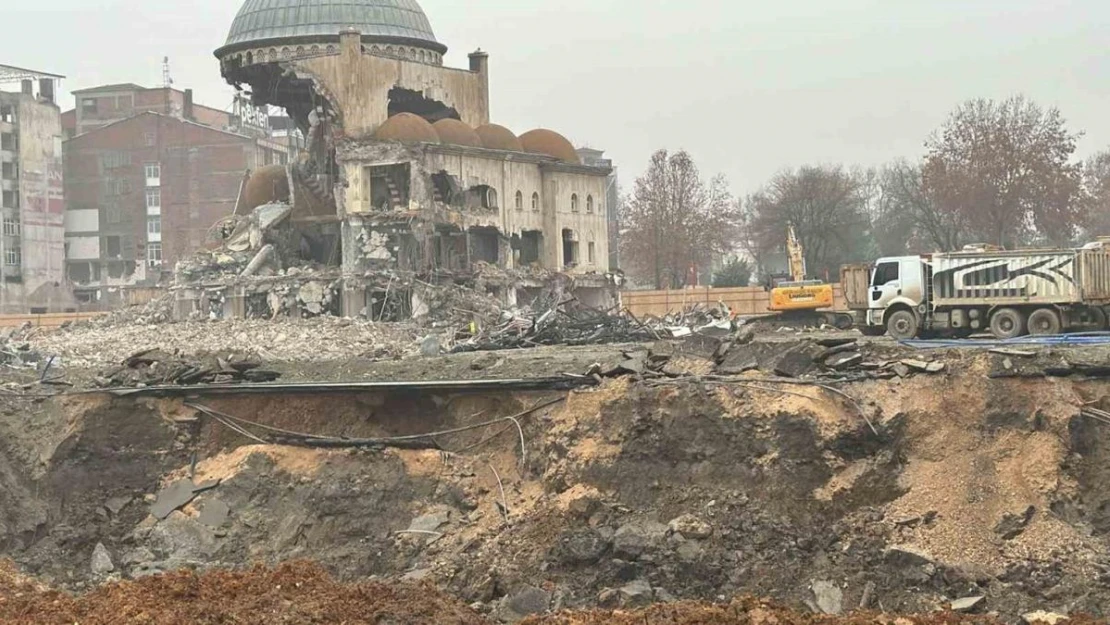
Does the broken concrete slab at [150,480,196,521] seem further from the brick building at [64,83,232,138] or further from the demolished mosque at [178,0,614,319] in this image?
the brick building at [64,83,232,138]

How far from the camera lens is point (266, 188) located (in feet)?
183

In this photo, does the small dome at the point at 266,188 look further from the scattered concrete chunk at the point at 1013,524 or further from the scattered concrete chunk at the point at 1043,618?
the scattered concrete chunk at the point at 1043,618

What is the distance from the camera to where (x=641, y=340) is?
3325 centimetres

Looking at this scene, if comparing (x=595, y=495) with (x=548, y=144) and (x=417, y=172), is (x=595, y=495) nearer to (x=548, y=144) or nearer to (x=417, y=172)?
(x=417, y=172)

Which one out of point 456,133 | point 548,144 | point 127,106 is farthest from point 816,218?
point 127,106

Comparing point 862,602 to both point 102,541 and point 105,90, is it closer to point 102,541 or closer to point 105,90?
point 102,541

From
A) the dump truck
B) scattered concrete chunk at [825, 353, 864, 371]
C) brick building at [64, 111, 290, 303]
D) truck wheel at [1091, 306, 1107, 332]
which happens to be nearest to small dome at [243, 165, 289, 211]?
brick building at [64, 111, 290, 303]

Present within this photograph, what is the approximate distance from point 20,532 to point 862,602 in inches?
410

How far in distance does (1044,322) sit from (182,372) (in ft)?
63.9

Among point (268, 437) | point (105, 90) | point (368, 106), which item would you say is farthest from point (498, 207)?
point (105, 90)

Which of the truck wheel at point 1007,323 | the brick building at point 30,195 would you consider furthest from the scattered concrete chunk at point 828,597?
the brick building at point 30,195

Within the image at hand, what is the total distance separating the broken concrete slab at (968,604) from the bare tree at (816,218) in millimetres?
52747

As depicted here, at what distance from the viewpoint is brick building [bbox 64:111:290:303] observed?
84.5 m

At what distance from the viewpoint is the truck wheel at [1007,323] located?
30062 millimetres
